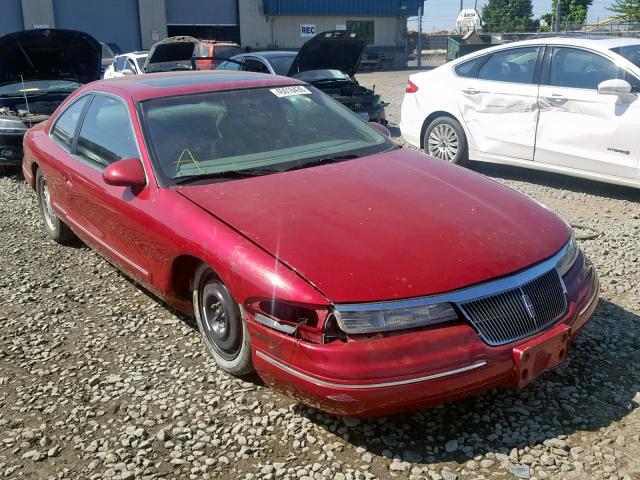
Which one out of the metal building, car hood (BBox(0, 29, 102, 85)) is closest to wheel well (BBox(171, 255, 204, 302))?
car hood (BBox(0, 29, 102, 85))

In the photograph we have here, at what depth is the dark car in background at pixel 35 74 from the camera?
26.5 feet

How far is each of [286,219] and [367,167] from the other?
92 cm

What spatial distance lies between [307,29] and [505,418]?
38965 millimetres

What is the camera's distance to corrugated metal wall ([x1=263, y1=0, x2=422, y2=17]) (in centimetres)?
3822

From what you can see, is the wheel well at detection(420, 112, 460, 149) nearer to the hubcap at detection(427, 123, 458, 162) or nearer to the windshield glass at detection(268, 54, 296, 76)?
the hubcap at detection(427, 123, 458, 162)

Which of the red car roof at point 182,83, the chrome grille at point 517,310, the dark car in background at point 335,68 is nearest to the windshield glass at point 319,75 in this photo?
the dark car in background at point 335,68

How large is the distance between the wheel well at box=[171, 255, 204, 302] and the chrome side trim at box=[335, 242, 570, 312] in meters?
1.12

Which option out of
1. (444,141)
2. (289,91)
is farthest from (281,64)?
(289,91)

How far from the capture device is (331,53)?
10.5 metres

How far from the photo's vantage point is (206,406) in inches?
128

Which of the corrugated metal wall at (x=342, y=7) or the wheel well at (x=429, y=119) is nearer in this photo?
the wheel well at (x=429, y=119)

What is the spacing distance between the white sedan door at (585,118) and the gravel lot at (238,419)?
7.58 ft

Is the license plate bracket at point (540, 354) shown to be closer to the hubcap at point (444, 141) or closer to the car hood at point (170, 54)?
the hubcap at point (444, 141)

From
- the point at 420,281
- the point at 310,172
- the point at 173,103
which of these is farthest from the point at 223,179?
the point at 420,281
